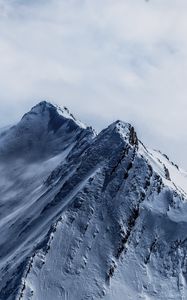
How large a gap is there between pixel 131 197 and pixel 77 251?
2424 cm

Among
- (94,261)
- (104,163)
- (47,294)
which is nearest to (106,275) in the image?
(94,261)

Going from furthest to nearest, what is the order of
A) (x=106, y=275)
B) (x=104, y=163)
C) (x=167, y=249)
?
(x=104, y=163) → (x=167, y=249) → (x=106, y=275)

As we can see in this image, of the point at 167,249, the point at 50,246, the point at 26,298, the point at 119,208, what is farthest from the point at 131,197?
the point at 26,298

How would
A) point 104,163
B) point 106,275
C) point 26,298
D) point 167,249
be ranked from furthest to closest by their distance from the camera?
1. point 104,163
2. point 167,249
3. point 106,275
4. point 26,298

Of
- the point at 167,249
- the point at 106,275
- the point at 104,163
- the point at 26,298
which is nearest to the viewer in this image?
the point at 26,298

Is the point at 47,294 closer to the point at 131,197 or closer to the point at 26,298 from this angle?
the point at 26,298

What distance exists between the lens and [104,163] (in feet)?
655

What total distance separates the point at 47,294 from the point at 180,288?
33.5 metres

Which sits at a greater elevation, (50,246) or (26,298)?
(50,246)

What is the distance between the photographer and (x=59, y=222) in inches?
7037

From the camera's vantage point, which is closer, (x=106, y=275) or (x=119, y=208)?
(x=106, y=275)

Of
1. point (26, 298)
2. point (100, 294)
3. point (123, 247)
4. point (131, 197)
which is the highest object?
point (131, 197)

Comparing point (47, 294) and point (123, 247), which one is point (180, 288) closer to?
point (123, 247)

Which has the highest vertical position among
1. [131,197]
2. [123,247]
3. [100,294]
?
[131,197]
